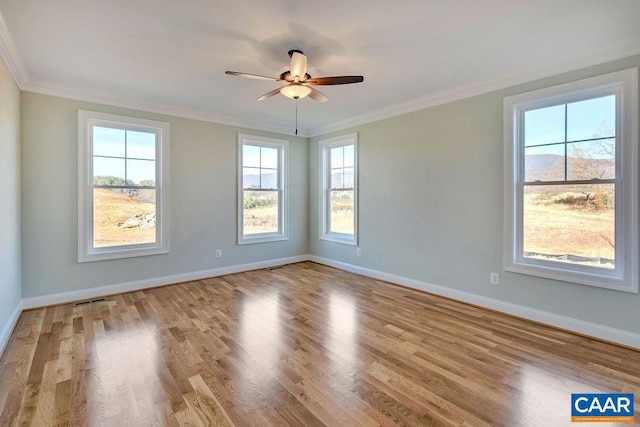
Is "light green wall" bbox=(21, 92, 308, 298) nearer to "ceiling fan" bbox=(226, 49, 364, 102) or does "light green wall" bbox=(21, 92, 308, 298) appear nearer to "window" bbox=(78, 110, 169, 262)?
"window" bbox=(78, 110, 169, 262)

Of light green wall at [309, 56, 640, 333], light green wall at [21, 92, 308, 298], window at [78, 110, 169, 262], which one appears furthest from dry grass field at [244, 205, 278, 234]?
light green wall at [309, 56, 640, 333]

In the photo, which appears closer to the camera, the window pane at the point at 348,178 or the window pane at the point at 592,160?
the window pane at the point at 592,160

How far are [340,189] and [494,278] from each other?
2.87 meters

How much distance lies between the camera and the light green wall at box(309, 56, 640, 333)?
2.91 m

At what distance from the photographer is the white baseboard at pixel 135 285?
11.6 ft

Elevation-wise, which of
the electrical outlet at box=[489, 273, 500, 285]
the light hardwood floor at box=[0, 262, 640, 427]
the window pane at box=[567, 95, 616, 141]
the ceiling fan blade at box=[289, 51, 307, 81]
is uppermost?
the ceiling fan blade at box=[289, 51, 307, 81]

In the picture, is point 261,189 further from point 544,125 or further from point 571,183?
point 571,183

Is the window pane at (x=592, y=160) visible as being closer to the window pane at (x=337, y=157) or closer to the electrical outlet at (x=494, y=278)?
the electrical outlet at (x=494, y=278)

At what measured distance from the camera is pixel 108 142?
13.0 feet

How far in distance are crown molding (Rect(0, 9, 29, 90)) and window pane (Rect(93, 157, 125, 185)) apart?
104 cm

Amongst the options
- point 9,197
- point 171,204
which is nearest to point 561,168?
point 171,204

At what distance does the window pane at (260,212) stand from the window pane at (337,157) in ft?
4.05

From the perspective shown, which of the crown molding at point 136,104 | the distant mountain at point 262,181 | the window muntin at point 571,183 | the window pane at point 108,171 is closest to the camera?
the window muntin at point 571,183

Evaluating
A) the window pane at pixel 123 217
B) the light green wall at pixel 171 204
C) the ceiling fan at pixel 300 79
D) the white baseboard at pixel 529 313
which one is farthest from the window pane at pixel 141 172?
the white baseboard at pixel 529 313
